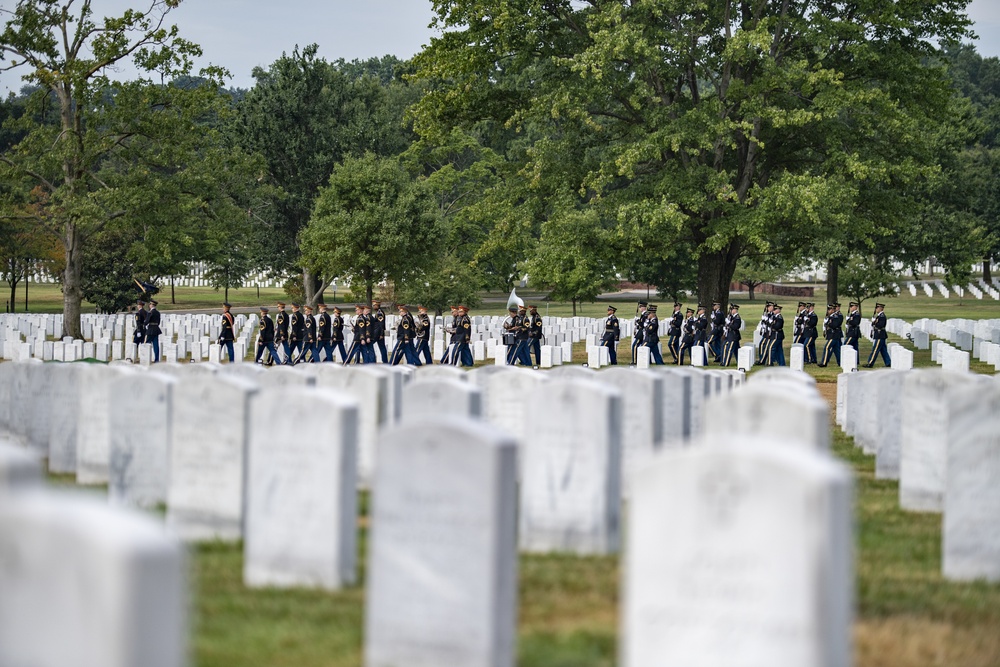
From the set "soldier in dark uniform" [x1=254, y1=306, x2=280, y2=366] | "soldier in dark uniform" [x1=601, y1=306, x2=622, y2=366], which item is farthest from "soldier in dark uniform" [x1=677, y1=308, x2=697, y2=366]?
"soldier in dark uniform" [x1=254, y1=306, x2=280, y2=366]

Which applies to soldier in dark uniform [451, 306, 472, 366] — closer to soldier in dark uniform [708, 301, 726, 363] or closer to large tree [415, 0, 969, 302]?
large tree [415, 0, 969, 302]

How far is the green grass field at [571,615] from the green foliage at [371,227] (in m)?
33.6

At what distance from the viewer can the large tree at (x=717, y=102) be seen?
27.7m

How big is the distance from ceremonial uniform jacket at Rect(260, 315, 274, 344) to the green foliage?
518 inches

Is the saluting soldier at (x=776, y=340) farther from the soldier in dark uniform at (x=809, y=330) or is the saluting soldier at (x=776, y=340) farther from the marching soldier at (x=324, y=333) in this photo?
the marching soldier at (x=324, y=333)

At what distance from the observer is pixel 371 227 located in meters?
41.4

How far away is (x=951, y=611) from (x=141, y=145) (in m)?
32.7

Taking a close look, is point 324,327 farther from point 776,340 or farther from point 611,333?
point 776,340

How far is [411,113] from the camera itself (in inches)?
1259

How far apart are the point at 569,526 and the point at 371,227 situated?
34.4 metres

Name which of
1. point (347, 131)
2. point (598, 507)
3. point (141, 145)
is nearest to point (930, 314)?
point (347, 131)

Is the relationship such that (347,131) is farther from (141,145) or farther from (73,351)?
(73,351)

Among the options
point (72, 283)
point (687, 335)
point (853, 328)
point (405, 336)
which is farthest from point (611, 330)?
point (72, 283)

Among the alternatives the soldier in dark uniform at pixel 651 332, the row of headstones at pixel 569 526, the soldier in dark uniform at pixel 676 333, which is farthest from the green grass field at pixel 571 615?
the soldier in dark uniform at pixel 676 333
